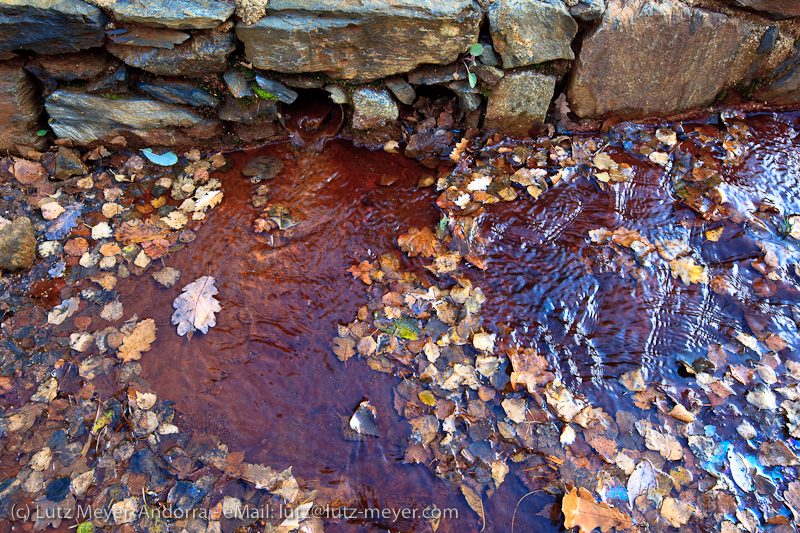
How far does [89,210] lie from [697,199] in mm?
5020

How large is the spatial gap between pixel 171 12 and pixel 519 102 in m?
2.83

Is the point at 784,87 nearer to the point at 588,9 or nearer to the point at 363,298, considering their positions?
the point at 588,9

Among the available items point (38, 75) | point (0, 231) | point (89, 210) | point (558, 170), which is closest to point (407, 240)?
point (558, 170)

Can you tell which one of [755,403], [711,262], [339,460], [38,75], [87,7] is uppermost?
[87,7]

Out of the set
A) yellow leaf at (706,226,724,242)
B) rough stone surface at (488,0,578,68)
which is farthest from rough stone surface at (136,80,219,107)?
yellow leaf at (706,226,724,242)

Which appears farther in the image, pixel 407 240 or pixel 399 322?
pixel 407 240

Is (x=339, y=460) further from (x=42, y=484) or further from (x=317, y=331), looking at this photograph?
(x=42, y=484)

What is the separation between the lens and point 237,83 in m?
3.45

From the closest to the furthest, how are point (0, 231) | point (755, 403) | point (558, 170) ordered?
Answer: point (755, 403) < point (0, 231) < point (558, 170)

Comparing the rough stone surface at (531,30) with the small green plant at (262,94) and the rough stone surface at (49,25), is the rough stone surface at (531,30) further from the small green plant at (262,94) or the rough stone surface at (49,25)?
the rough stone surface at (49,25)

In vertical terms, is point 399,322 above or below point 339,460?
above

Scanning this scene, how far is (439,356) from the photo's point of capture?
9.06 ft

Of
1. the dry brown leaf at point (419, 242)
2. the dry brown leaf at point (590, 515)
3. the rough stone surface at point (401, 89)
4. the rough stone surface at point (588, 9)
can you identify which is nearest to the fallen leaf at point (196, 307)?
the dry brown leaf at point (419, 242)

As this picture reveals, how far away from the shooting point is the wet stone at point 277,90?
3.45 m
